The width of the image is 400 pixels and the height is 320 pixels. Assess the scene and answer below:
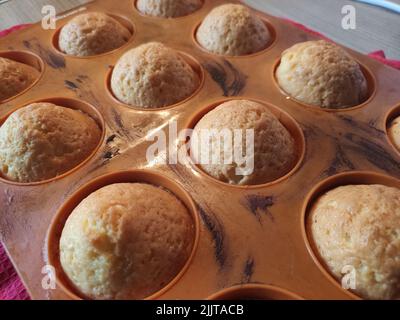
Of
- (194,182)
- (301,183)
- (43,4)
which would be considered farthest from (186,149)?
(43,4)

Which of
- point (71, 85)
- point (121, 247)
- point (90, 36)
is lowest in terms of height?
point (121, 247)

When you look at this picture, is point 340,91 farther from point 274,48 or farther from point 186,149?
point 186,149

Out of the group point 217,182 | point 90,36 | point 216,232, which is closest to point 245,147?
point 217,182

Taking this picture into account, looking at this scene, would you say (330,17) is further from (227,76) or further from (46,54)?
(46,54)

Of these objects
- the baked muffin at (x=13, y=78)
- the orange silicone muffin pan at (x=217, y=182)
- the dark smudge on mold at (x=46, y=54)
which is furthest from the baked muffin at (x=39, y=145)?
the dark smudge on mold at (x=46, y=54)

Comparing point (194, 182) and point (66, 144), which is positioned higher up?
point (66, 144)

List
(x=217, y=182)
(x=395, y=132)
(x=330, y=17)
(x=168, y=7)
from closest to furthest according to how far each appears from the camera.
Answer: (x=217, y=182) < (x=395, y=132) < (x=168, y=7) < (x=330, y=17)
